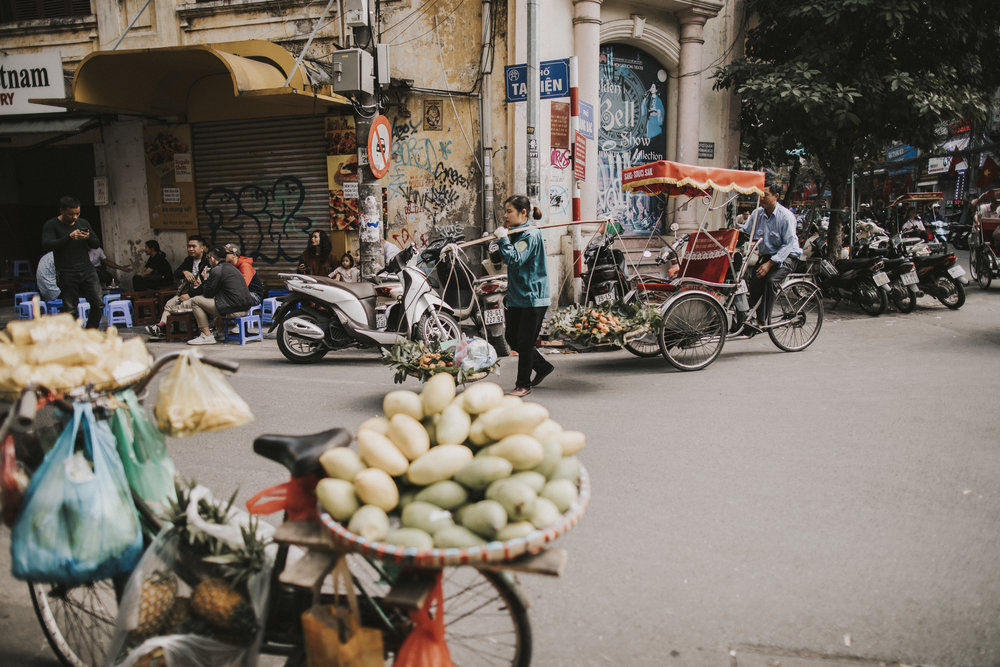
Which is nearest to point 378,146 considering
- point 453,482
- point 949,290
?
point 453,482

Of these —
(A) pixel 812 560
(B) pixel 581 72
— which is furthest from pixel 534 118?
(A) pixel 812 560

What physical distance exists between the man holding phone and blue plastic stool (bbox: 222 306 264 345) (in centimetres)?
158

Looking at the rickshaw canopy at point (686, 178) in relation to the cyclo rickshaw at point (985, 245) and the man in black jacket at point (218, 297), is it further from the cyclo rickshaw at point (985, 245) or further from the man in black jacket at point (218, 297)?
the cyclo rickshaw at point (985, 245)

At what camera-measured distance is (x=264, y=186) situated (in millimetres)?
12812

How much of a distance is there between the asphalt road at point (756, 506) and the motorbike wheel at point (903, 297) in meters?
3.40

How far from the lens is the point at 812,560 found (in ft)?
11.0

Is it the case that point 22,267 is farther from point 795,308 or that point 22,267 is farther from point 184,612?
point 184,612

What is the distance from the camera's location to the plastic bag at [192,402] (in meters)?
2.21

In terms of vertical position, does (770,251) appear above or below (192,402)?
above

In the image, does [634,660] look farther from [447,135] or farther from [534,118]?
[447,135]

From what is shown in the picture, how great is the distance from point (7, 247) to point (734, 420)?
15693 mm

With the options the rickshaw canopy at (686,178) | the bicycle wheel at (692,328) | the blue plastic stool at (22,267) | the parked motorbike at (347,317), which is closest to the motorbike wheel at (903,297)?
the rickshaw canopy at (686,178)

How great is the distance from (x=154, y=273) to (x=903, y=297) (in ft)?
40.2

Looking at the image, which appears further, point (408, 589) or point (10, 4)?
point (10, 4)
